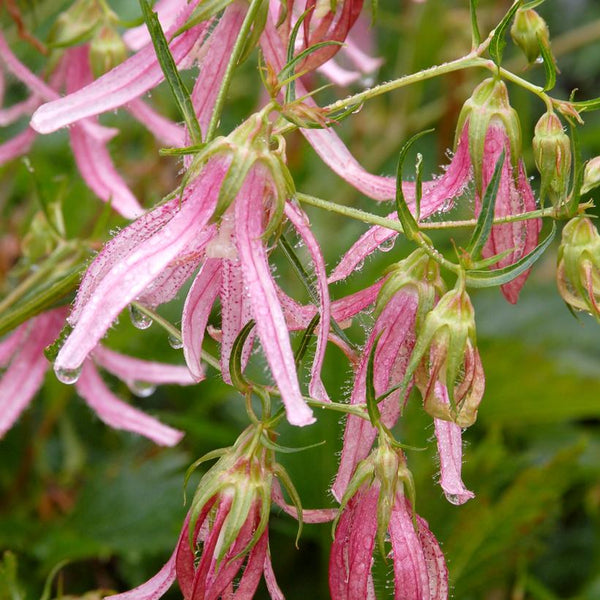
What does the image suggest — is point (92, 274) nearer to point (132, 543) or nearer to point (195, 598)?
point (195, 598)

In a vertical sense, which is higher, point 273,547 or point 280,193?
point 280,193

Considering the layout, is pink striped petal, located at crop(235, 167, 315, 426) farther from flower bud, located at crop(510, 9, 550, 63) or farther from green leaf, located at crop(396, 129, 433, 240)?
flower bud, located at crop(510, 9, 550, 63)

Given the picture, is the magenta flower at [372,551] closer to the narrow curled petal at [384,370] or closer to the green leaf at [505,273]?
the narrow curled petal at [384,370]

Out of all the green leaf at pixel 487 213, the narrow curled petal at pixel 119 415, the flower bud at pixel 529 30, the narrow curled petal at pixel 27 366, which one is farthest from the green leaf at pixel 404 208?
the narrow curled petal at pixel 27 366

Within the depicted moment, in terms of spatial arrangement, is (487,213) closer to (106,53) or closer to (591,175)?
(591,175)

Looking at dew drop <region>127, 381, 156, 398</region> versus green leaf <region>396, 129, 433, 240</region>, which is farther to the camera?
dew drop <region>127, 381, 156, 398</region>

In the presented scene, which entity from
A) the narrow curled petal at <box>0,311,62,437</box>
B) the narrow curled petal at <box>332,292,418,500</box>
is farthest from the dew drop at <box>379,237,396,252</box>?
the narrow curled petal at <box>0,311,62,437</box>

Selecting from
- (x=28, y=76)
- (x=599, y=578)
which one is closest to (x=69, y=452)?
(x=28, y=76)
